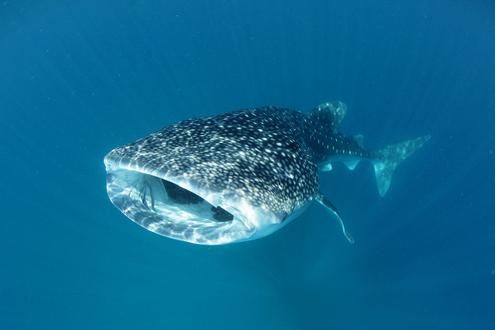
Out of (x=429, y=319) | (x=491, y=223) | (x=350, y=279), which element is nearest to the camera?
(x=350, y=279)

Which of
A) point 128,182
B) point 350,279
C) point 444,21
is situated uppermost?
point 444,21

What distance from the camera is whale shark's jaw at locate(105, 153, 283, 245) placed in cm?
417

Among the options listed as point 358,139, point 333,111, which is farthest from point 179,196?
point 358,139

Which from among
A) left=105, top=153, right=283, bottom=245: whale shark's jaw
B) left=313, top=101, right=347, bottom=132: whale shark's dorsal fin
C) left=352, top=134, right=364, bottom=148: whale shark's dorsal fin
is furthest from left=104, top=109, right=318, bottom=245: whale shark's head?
left=352, top=134, right=364, bottom=148: whale shark's dorsal fin

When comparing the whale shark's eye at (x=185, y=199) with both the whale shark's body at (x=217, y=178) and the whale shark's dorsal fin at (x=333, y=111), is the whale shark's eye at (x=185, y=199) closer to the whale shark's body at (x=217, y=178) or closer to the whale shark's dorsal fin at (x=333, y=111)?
the whale shark's body at (x=217, y=178)

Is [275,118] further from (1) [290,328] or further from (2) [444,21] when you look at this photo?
(2) [444,21]

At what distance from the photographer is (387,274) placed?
14.0 metres

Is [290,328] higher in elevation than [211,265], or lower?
lower

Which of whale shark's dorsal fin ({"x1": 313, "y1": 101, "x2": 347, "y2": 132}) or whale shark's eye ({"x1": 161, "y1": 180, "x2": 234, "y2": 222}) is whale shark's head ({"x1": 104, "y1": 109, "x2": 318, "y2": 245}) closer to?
whale shark's eye ({"x1": 161, "y1": 180, "x2": 234, "y2": 222})

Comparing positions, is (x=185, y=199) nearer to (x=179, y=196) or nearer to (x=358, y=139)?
(x=179, y=196)

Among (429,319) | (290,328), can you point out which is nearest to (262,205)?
(290,328)

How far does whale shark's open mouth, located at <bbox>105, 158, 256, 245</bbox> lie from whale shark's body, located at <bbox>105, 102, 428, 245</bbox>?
1 centimetres

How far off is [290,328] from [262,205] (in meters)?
9.60

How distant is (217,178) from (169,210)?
126 cm
